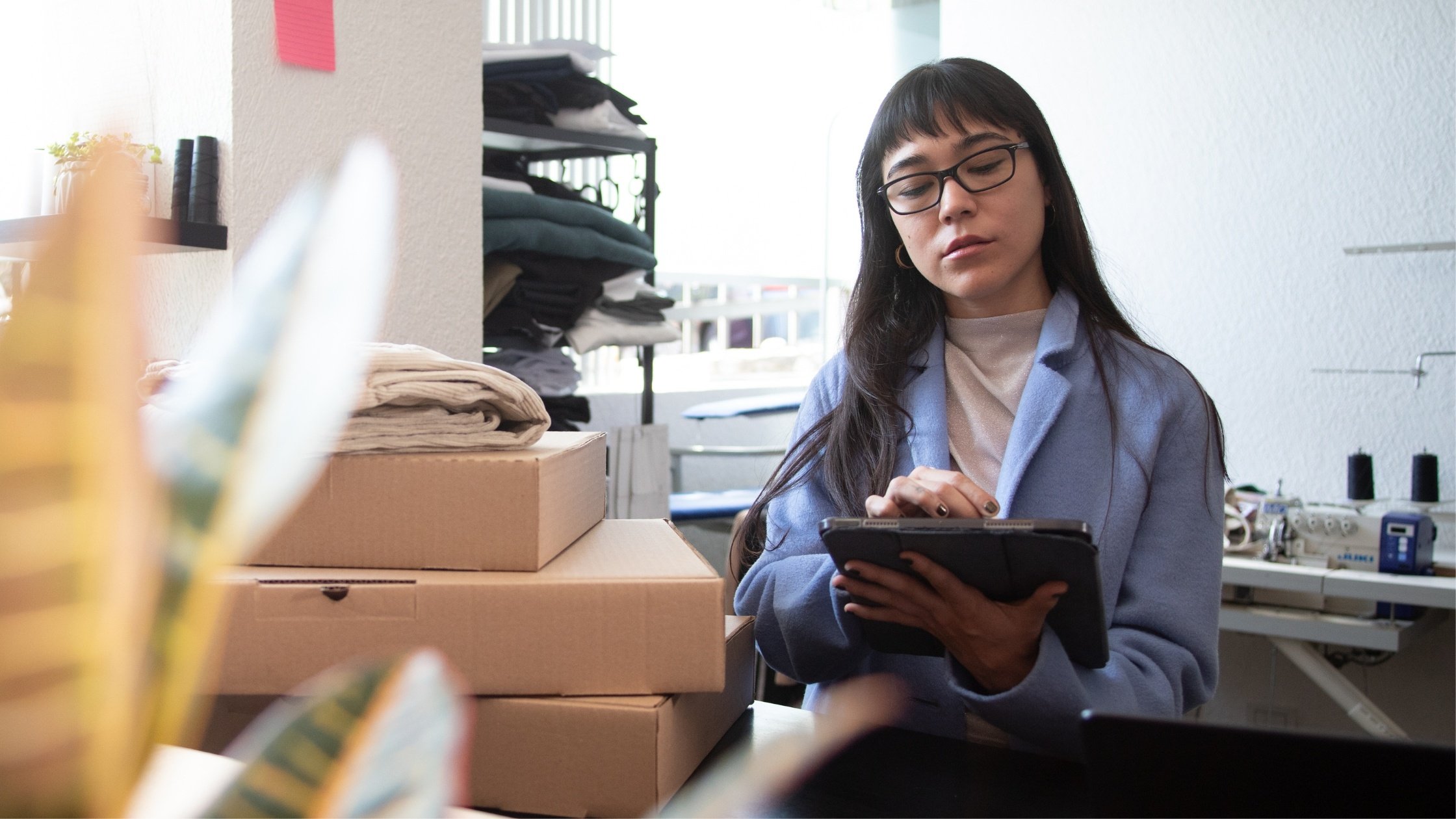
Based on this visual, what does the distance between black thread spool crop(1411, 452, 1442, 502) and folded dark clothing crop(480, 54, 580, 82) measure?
1.89 meters

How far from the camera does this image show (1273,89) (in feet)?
8.32

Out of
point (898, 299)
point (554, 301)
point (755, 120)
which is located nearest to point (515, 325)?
point (554, 301)

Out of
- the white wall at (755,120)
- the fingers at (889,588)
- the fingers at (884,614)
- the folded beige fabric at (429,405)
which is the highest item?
the white wall at (755,120)

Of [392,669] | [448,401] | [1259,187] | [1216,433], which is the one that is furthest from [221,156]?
[1259,187]

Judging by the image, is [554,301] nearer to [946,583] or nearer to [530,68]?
[530,68]

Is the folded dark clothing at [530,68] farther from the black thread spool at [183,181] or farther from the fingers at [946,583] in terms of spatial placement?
the fingers at [946,583]

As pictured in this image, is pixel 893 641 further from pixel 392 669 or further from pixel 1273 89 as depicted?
pixel 1273 89

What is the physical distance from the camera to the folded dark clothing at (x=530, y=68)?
1.98 m

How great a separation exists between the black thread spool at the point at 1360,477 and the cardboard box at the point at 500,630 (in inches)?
80.9

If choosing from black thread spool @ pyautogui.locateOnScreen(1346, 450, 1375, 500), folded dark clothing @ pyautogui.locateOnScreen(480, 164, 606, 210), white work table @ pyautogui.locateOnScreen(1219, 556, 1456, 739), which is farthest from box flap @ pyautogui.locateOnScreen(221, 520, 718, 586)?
black thread spool @ pyautogui.locateOnScreen(1346, 450, 1375, 500)

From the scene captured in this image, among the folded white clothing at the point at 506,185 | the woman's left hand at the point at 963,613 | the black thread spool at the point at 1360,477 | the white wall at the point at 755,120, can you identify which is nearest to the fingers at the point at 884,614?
the woman's left hand at the point at 963,613

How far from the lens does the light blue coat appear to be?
106cm

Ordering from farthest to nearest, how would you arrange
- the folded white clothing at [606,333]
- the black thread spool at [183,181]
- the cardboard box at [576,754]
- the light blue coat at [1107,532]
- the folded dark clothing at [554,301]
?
1. the folded white clothing at [606,333]
2. the folded dark clothing at [554,301]
3. the black thread spool at [183,181]
4. the light blue coat at [1107,532]
5. the cardboard box at [576,754]

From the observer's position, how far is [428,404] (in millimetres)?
739
